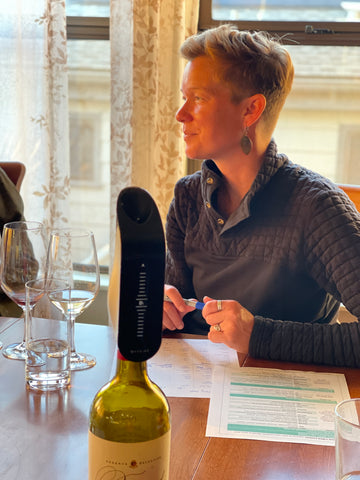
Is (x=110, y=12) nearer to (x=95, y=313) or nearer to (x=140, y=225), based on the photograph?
(x=95, y=313)

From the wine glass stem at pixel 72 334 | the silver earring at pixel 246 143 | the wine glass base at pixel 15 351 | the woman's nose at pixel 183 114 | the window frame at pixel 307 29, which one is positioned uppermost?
the window frame at pixel 307 29

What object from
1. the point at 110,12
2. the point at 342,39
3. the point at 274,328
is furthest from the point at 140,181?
the point at 274,328

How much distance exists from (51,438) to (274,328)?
0.51m

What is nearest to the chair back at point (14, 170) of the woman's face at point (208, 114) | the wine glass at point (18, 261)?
the woman's face at point (208, 114)

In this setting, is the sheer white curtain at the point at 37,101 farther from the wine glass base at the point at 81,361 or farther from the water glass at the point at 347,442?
the water glass at the point at 347,442

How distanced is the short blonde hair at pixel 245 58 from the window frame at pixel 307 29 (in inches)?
36.8

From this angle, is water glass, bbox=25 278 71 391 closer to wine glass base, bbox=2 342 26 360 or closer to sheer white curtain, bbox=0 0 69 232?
wine glass base, bbox=2 342 26 360

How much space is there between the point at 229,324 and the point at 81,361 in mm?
280

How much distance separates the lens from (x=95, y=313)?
9.18 ft

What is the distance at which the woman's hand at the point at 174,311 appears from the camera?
129 cm

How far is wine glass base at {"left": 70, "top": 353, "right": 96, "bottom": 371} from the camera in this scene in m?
1.10

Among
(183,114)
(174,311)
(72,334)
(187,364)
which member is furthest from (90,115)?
(187,364)

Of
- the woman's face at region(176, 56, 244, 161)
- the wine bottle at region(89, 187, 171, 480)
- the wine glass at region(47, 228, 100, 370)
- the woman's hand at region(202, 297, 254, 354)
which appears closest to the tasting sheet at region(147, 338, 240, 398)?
the woman's hand at region(202, 297, 254, 354)

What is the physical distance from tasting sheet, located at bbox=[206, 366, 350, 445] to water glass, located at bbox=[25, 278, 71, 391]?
242 millimetres
